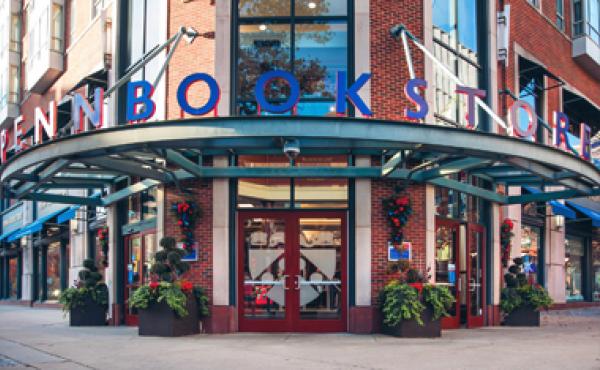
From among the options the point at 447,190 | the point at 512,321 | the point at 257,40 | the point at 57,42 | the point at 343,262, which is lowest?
the point at 512,321

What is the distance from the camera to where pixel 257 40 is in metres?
15.2

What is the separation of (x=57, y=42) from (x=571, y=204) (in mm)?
18087

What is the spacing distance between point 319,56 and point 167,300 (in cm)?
550

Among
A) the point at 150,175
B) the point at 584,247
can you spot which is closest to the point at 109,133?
the point at 150,175

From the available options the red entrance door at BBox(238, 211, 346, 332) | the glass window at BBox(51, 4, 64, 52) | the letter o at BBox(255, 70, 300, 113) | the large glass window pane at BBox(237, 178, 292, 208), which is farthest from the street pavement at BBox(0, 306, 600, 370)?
the glass window at BBox(51, 4, 64, 52)

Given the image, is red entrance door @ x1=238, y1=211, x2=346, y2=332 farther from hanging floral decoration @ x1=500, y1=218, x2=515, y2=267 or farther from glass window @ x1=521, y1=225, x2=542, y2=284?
glass window @ x1=521, y1=225, x2=542, y2=284

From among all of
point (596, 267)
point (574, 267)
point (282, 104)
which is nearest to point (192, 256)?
point (282, 104)

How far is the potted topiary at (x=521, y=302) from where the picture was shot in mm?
17141

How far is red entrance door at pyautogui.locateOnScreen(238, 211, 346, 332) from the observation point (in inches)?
580

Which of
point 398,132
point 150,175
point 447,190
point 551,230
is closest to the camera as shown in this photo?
point 398,132

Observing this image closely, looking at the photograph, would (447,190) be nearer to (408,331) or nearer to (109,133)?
(408,331)

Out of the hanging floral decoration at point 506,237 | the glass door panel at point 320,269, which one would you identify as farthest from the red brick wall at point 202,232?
the hanging floral decoration at point 506,237

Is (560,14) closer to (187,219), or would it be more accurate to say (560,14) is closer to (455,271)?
(455,271)

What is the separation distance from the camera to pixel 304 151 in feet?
48.8
